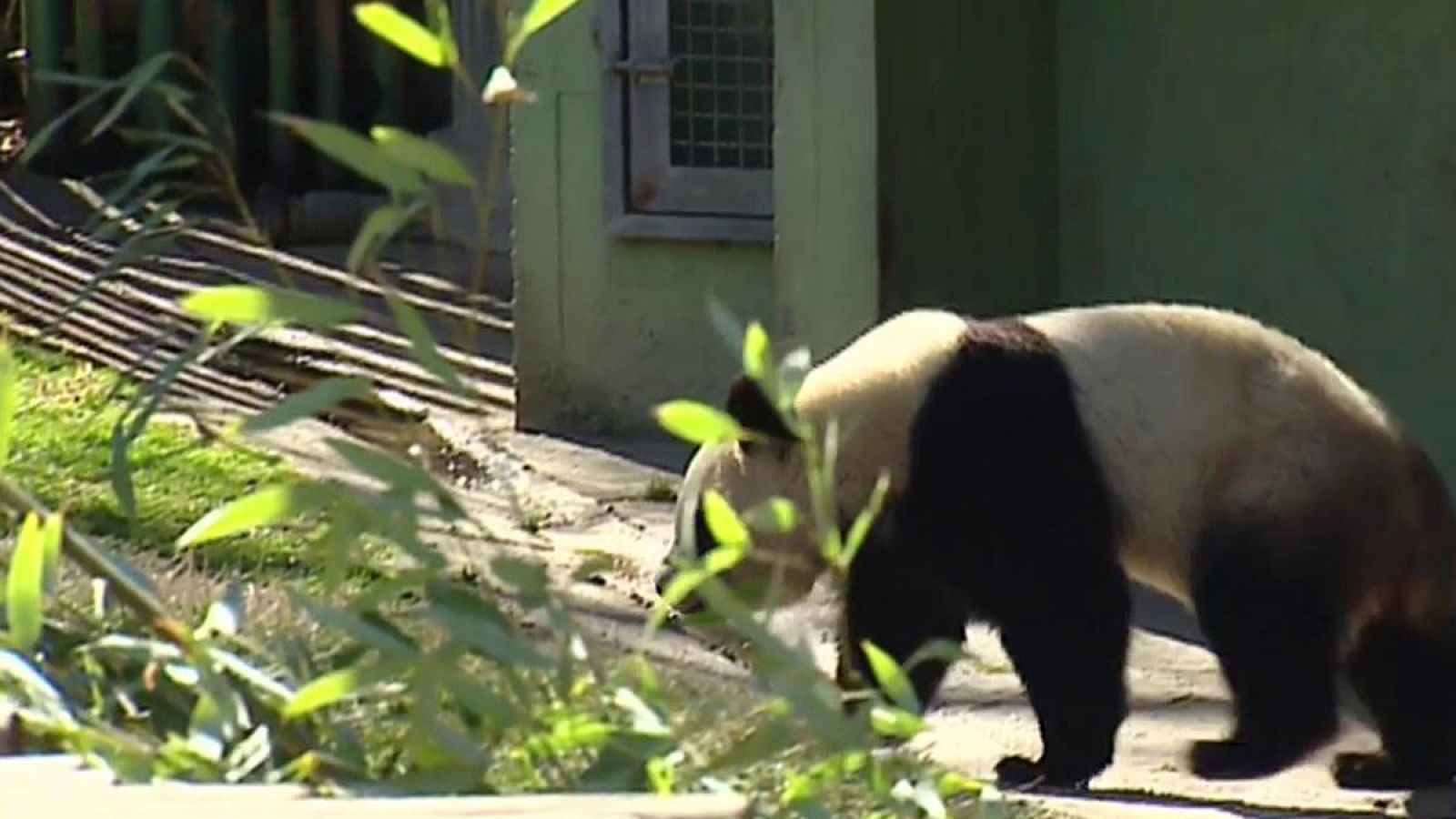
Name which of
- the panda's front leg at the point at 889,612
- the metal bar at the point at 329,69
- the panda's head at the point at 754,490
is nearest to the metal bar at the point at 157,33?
the metal bar at the point at 329,69

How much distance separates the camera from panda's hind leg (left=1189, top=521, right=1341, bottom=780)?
17.1ft

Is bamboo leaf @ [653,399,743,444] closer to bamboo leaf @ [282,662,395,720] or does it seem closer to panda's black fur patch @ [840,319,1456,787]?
bamboo leaf @ [282,662,395,720]

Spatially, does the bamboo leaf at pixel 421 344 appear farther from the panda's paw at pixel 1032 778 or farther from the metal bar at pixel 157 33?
the metal bar at pixel 157 33

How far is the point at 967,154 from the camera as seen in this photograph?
764cm

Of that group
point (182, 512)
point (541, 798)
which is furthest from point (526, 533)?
point (541, 798)

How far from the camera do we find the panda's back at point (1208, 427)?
5258mm

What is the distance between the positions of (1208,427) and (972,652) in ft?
4.14

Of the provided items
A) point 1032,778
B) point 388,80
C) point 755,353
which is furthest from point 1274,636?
point 388,80

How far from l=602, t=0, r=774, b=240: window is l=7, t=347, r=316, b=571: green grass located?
138 cm

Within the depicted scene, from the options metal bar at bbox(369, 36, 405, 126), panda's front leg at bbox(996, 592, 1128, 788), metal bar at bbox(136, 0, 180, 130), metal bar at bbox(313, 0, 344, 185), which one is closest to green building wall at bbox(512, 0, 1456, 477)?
panda's front leg at bbox(996, 592, 1128, 788)

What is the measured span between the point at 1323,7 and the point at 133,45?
628cm

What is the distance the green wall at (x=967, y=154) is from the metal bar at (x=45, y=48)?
543 cm

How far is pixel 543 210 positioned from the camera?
8.79 m

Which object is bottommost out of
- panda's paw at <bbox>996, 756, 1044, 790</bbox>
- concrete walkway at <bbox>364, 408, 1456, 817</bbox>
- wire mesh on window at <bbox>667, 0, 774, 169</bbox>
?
concrete walkway at <bbox>364, 408, 1456, 817</bbox>
